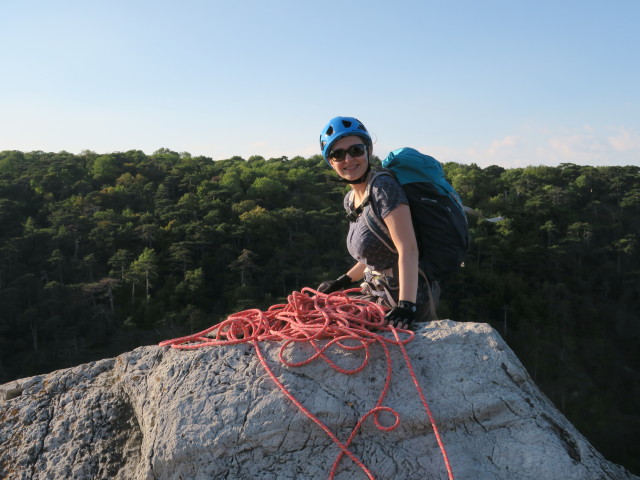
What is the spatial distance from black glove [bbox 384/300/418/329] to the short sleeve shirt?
33 centimetres

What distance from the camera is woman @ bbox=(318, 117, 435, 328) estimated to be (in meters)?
2.50

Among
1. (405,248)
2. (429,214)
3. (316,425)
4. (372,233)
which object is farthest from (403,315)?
(316,425)

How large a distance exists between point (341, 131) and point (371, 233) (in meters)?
0.61

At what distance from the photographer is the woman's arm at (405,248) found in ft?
8.16

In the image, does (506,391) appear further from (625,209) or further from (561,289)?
(625,209)

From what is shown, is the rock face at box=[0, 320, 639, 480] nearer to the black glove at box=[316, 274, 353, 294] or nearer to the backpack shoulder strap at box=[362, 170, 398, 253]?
the backpack shoulder strap at box=[362, 170, 398, 253]

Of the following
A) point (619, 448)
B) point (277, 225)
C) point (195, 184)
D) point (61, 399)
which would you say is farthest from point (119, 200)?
point (61, 399)

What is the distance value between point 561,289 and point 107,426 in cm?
4159

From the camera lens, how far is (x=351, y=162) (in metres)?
2.77

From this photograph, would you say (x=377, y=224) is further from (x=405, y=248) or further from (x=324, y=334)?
(x=324, y=334)

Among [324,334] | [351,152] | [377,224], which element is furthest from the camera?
[351,152]

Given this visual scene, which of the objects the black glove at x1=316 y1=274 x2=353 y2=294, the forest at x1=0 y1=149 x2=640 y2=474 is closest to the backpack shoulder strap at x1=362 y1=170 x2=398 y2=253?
the black glove at x1=316 y1=274 x2=353 y2=294

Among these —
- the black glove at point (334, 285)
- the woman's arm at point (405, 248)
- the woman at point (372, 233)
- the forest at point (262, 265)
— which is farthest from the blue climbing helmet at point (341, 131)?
the forest at point (262, 265)

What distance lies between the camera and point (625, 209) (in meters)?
46.0
